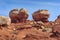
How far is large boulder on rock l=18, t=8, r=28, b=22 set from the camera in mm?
52500

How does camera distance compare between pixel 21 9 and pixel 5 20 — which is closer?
pixel 5 20

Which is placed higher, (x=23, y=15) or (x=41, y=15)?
(x=41, y=15)

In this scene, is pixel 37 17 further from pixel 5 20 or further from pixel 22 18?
pixel 5 20

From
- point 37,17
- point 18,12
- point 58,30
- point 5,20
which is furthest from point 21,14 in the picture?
point 58,30

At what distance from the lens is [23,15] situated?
176 ft

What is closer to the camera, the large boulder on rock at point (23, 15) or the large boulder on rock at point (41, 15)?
the large boulder on rock at point (41, 15)

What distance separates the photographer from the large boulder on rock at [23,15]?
52.5 metres

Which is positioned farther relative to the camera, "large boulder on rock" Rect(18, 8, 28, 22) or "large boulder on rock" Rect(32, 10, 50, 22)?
"large boulder on rock" Rect(18, 8, 28, 22)

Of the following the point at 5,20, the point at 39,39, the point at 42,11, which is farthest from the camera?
the point at 42,11

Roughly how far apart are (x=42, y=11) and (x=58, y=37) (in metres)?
30.3

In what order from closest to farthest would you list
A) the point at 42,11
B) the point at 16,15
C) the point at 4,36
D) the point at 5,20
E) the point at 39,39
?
1. the point at 39,39
2. the point at 4,36
3. the point at 5,20
4. the point at 42,11
5. the point at 16,15

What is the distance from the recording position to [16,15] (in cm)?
5459

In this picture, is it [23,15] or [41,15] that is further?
[23,15]

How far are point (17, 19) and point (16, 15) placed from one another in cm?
123
